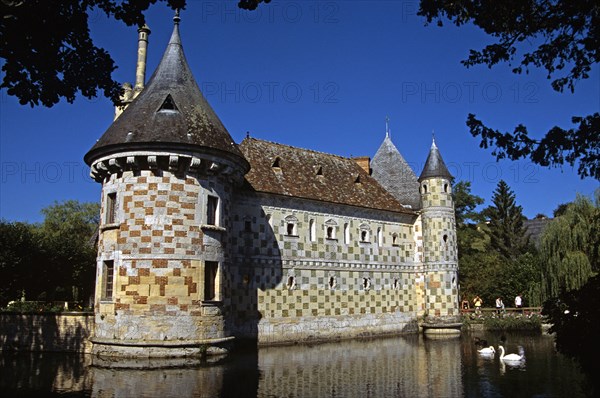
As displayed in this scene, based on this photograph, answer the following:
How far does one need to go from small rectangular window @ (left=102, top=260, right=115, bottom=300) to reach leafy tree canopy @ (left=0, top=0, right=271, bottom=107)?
11.3 metres

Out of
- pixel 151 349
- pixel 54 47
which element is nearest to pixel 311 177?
pixel 151 349

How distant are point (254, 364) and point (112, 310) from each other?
18.5 feet

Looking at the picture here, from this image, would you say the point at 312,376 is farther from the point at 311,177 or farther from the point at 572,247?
the point at 572,247

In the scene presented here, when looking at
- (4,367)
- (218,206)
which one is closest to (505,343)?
(218,206)

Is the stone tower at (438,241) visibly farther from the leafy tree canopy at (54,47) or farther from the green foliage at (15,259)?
the leafy tree canopy at (54,47)

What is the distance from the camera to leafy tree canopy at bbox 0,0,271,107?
385 inches

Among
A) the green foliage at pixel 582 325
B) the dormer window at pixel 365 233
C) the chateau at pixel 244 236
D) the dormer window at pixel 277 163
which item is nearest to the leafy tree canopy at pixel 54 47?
the chateau at pixel 244 236

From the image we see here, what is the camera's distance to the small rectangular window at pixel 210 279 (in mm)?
21562

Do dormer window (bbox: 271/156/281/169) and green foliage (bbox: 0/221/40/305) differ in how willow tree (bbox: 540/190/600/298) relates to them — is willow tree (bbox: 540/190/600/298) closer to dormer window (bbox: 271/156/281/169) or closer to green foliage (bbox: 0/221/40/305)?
dormer window (bbox: 271/156/281/169)

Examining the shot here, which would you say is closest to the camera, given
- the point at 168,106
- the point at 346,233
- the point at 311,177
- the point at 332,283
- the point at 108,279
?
the point at 108,279

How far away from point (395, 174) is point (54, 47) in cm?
2949

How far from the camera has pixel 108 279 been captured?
2128 centimetres

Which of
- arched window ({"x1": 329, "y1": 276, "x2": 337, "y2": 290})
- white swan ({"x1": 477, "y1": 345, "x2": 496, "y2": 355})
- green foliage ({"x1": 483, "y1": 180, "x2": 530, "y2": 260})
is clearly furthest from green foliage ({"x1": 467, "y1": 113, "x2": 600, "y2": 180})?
Answer: green foliage ({"x1": 483, "y1": 180, "x2": 530, "y2": 260})

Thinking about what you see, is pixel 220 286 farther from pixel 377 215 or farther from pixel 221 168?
pixel 377 215
